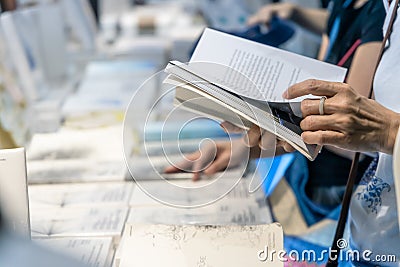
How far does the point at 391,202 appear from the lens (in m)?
1.02

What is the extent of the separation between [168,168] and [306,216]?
0.34m

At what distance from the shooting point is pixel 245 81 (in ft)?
3.23

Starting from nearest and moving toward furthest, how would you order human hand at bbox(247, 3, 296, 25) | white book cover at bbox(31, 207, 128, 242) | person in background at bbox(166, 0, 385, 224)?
white book cover at bbox(31, 207, 128, 242)
person in background at bbox(166, 0, 385, 224)
human hand at bbox(247, 3, 296, 25)

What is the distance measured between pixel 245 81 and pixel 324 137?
0.21 meters

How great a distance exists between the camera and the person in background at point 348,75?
1162mm

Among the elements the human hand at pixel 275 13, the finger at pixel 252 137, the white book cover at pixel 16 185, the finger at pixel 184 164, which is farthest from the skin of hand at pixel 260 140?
the human hand at pixel 275 13

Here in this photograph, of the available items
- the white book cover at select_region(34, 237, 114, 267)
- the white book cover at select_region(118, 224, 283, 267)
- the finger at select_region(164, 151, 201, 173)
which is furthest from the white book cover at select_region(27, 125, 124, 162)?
the white book cover at select_region(118, 224, 283, 267)

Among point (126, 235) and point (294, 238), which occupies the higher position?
point (126, 235)

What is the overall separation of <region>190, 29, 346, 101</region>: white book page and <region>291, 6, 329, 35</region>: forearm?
0.87 meters

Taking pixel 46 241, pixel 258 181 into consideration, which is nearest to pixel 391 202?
pixel 258 181

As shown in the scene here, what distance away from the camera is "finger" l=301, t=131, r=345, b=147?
833 millimetres

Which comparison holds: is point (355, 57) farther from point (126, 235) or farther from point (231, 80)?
point (126, 235)

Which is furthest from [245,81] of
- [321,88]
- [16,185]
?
[16,185]

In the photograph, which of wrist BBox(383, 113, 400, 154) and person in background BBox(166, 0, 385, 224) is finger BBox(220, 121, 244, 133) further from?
wrist BBox(383, 113, 400, 154)
